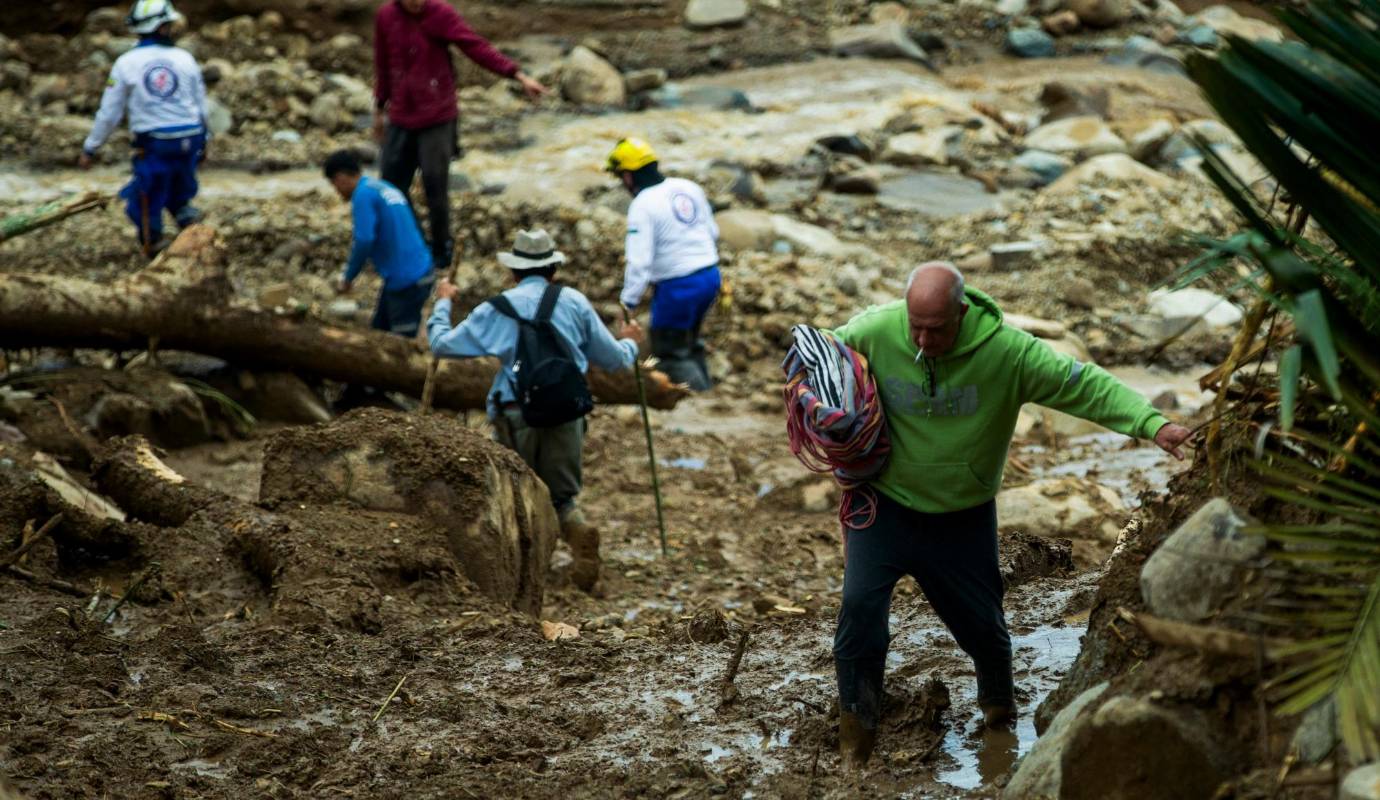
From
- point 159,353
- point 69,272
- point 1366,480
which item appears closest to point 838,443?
point 1366,480

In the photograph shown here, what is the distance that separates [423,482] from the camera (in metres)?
7.12

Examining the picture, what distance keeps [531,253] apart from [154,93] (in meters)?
4.91

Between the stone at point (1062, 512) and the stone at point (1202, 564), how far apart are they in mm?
4089

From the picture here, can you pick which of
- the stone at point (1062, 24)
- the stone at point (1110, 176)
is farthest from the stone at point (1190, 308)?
the stone at point (1062, 24)

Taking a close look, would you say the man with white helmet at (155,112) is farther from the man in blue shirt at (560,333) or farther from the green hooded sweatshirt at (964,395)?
the green hooded sweatshirt at (964,395)

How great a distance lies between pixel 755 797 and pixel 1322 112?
2.45 metres

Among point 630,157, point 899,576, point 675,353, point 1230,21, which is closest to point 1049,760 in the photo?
point 899,576

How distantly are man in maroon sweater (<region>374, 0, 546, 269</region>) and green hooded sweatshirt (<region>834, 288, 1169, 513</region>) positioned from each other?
7.03m

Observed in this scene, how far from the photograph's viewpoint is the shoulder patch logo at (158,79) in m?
11.2

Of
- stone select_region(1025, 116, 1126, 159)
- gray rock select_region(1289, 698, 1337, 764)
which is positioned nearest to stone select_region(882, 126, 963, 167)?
stone select_region(1025, 116, 1126, 159)

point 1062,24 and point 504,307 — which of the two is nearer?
point 504,307

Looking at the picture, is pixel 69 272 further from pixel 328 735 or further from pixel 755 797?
pixel 755 797

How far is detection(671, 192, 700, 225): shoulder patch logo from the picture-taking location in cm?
1064

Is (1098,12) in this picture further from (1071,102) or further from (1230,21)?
(1071,102)
